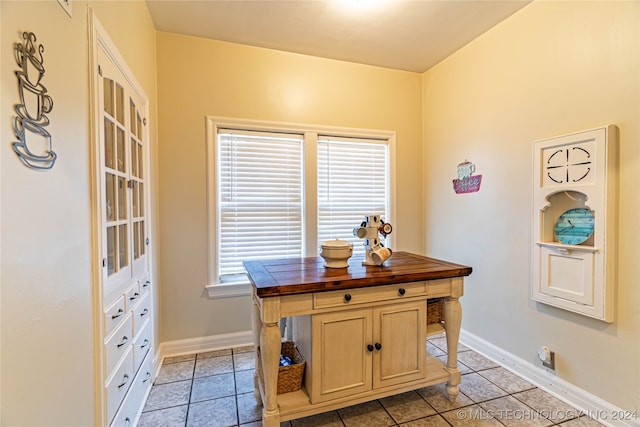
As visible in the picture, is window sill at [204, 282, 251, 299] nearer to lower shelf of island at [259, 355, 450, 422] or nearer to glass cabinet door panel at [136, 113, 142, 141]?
lower shelf of island at [259, 355, 450, 422]

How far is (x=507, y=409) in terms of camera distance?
6.15 ft

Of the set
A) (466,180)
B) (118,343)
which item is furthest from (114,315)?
(466,180)

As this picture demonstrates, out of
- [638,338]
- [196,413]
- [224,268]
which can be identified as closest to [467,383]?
[638,338]

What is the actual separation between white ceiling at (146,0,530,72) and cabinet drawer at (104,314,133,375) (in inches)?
87.9

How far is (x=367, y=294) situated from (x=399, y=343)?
1.35 feet

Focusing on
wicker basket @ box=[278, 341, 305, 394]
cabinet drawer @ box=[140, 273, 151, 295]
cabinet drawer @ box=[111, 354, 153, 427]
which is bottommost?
cabinet drawer @ box=[111, 354, 153, 427]

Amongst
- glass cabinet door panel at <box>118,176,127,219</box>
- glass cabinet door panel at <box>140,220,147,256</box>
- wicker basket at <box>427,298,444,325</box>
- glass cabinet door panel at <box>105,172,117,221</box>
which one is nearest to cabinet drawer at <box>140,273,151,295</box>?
glass cabinet door panel at <box>140,220,147,256</box>

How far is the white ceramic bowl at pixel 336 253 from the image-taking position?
1838mm

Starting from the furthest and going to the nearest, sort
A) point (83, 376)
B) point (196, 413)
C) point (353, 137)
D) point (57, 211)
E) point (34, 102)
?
point (353, 137) < point (196, 413) < point (83, 376) < point (57, 211) < point (34, 102)

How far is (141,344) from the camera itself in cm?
186

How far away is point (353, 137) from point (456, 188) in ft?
3.81

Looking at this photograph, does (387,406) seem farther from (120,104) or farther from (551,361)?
(120,104)

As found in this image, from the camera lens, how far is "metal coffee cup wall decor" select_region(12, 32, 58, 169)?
799 millimetres

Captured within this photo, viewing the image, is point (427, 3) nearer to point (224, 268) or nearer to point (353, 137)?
point (353, 137)
